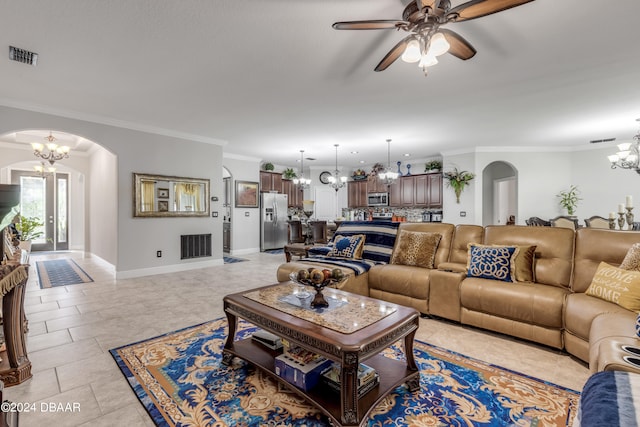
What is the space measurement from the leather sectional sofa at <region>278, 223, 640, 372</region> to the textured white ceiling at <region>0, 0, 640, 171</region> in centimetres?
172

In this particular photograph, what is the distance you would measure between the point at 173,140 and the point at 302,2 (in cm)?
429

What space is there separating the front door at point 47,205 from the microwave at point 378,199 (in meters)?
8.89

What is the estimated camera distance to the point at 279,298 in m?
2.17

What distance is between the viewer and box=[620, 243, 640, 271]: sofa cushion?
2152 mm

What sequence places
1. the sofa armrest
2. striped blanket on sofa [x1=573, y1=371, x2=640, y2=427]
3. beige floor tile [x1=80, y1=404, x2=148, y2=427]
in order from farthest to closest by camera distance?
the sofa armrest < beige floor tile [x1=80, y1=404, x2=148, y2=427] < striped blanket on sofa [x1=573, y1=371, x2=640, y2=427]

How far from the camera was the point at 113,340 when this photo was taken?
8.46 feet

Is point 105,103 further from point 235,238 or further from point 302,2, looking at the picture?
point 235,238

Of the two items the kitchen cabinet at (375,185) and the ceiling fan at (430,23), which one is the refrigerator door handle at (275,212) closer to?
the kitchen cabinet at (375,185)

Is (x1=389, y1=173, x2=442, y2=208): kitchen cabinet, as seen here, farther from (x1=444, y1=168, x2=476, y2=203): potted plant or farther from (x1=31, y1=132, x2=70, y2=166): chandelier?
(x1=31, y1=132, x2=70, y2=166): chandelier

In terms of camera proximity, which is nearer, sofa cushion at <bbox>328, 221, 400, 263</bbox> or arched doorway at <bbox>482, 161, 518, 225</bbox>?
sofa cushion at <bbox>328, 221, 400, 263</bbox>

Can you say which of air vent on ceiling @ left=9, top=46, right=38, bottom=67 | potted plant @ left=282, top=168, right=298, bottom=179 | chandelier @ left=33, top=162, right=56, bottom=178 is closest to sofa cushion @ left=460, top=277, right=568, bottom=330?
air vent on ceiling @ left=9, top=46, right=38, bottom=67

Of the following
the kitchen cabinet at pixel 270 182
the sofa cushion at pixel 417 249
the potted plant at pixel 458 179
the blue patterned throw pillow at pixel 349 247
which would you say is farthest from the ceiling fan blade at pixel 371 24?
the kitchen cabinet at pixel 270 182

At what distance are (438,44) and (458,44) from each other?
0.28m

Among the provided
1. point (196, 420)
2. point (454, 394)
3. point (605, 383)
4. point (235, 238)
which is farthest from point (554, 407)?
point (235, 238)
